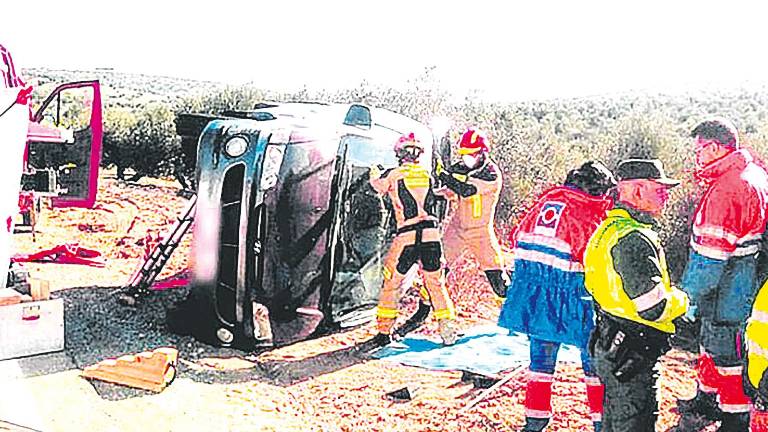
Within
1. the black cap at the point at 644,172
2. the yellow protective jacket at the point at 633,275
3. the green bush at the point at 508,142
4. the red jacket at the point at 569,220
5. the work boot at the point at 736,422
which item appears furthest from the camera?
the green bush at the point at 508,142

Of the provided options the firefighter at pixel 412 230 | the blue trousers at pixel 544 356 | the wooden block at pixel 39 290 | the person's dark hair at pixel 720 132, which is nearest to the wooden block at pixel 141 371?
the wooden block at pixel 39 290

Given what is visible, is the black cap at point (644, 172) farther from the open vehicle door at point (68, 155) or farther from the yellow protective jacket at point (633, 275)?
the open vehicle door at point (68, 155)

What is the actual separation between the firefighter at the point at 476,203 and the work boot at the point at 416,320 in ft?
3.27

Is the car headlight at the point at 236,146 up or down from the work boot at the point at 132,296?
up

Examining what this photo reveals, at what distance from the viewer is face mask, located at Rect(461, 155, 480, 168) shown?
7930 millimetres

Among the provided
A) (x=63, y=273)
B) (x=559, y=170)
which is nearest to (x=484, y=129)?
(x=559, y=170)

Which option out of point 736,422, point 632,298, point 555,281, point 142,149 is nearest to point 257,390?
point 555,281

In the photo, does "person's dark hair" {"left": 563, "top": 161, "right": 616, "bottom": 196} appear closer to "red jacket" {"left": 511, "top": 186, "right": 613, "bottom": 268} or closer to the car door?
"red jacket" {"left": 511, "top": 186, "right": 613, "bottom": 268}

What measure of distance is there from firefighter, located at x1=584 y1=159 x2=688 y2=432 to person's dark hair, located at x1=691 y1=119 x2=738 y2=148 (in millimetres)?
1291

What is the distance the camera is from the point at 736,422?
17.8ft

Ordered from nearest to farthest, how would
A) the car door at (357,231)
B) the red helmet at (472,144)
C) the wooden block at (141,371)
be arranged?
the wooden block at (141,371)
the red helmet at (472,144)
the car door at (357,231)

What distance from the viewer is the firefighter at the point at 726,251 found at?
5320 mm

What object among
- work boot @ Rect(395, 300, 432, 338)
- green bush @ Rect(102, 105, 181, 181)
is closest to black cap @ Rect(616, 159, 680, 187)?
work boot @ Rect(395, 300, 432, 338)

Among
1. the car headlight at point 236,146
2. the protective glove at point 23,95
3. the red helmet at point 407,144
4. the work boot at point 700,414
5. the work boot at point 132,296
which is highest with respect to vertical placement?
the protective glove at point 23,95
